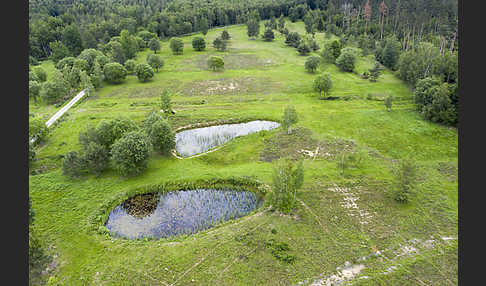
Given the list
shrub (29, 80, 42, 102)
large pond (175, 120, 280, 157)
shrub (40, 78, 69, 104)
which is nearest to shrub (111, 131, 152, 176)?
large pond (175, 120, 280, 157)

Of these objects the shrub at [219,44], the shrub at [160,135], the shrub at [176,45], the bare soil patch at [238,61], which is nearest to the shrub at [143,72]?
the bare soil patch at [238,61]

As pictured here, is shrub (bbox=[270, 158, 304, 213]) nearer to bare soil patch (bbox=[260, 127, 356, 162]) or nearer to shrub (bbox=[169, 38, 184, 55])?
bare soil patch (bbox=[260, 127, 356, 162])

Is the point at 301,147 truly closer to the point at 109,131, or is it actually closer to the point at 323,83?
the point at 323,83

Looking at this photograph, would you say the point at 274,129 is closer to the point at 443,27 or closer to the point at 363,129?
the point at 363,129

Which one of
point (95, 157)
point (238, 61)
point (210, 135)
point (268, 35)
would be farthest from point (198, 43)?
point (95, 157)

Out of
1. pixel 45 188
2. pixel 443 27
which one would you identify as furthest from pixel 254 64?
pixel 45 188
